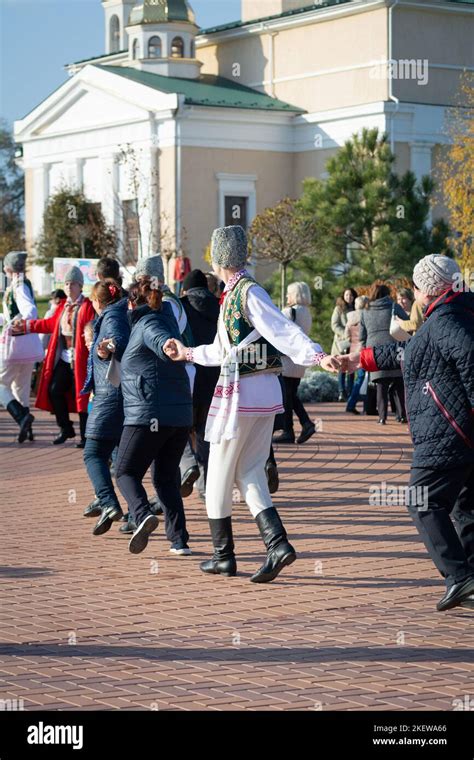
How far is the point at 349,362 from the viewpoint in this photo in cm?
786

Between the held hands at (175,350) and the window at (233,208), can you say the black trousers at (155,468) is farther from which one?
the window at (233,208)

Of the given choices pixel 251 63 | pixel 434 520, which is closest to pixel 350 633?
pixel 434 520

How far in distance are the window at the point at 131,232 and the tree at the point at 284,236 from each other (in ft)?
45.1

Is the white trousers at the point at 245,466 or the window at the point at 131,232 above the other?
the window at the point at 131,232

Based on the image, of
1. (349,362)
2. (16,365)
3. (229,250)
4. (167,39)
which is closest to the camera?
(349,362)

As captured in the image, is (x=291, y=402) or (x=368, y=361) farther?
(x=291, y=402)

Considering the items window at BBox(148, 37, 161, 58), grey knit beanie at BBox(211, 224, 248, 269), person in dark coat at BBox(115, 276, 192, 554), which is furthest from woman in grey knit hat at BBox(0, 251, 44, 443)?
window at BBox(148, 37, 161, 58)

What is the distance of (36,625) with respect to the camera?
7.46 meters

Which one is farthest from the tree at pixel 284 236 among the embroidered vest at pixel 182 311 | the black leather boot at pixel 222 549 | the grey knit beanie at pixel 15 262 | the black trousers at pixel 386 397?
the black leather boot at pixel 222 549

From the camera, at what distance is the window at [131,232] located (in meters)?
49.7

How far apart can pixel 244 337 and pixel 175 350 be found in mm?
496

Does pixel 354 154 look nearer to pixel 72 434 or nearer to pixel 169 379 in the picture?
pixel 72 434

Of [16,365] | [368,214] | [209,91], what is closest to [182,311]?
[16,365]

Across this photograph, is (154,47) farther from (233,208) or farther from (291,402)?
(291,402)
